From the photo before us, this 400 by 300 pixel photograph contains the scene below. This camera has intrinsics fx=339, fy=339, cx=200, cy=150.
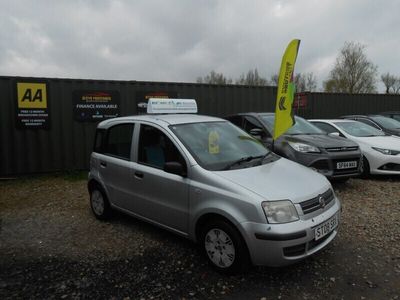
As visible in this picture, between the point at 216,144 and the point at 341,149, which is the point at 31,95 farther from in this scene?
the point at 341,149

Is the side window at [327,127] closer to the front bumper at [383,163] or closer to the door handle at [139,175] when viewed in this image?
the front bumper at [383,163]

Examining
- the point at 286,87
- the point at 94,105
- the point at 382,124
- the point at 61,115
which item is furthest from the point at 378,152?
the point at 61,115

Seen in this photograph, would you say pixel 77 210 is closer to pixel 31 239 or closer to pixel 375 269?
pixel 31 239

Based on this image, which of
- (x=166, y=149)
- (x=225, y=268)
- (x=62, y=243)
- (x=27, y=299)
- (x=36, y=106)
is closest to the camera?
(x=27, y=299)

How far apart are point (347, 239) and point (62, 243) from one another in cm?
353

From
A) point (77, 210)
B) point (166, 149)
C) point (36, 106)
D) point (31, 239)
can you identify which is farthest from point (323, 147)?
point (36, 106)

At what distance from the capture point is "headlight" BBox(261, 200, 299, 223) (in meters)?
2.95

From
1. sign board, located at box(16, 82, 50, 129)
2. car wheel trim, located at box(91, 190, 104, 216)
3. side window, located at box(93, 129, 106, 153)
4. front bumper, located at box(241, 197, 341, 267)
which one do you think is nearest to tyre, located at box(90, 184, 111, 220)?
car wheel trim, located at box(91, 190, 104, 216)

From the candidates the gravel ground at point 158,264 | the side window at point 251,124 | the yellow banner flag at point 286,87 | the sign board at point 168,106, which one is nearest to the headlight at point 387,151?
the gravel ground at point 158,264

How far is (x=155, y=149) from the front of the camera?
4.05 m

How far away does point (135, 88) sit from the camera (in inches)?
372

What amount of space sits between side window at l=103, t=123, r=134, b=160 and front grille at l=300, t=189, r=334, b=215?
2277 millimetres

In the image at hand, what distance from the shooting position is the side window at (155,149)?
149 inches

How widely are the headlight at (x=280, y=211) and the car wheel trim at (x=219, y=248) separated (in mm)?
461
